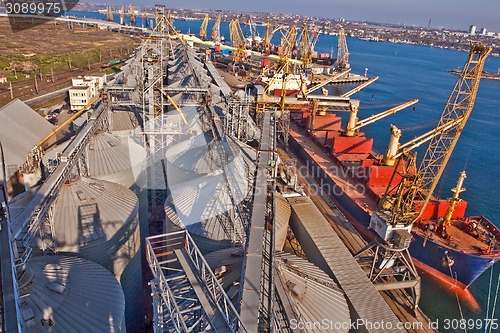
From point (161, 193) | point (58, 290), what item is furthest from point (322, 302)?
point (161, 193)

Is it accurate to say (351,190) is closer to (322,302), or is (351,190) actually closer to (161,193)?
(161,193)

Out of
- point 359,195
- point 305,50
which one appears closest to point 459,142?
point 359,195

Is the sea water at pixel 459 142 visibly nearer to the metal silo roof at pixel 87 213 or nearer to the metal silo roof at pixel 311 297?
the metal silo roof at pixel 311 297

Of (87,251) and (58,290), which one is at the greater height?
(58,290)

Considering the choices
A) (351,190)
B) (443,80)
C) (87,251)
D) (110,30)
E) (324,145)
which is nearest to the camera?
(87,251)

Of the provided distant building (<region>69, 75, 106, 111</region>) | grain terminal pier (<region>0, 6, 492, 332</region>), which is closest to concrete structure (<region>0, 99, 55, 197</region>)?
grain terminal pier (<region>0, 6, 492, 332</region>)

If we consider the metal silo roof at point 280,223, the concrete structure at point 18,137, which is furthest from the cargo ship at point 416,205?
the concrete structure at point 18,137
